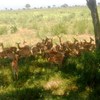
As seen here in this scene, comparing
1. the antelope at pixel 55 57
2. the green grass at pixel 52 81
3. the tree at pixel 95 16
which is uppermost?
the tree at pixel 95 16

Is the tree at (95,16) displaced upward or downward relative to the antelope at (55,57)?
upward

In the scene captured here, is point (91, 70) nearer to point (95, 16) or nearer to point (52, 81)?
point (52, 81)

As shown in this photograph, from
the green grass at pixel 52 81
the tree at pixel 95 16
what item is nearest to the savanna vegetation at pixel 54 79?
the green grass at pixel 52 81

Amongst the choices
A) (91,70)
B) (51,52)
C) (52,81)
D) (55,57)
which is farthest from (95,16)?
(52,81)

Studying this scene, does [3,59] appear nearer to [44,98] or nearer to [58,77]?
[58,77]

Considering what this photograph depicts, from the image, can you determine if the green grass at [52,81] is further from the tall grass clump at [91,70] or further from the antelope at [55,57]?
the antelope at [55,57]

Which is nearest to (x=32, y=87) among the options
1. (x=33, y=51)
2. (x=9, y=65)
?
(x=9, y=65)

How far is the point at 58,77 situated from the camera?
10.1 metres

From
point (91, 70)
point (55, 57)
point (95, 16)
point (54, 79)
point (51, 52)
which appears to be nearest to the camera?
point (91, 70)

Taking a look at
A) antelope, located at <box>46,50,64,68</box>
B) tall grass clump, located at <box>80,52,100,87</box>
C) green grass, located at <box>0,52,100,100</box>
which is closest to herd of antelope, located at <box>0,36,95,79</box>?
antelope, located at <box>46,50,64,68</box>

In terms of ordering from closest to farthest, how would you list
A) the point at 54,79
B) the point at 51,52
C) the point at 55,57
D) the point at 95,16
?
the point at 54,79 < the point at 55,57 < the point at 51,52 < the point at 95,16

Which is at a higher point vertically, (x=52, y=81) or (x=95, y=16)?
(x=95, y=16)

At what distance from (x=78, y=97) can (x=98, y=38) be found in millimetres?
3973

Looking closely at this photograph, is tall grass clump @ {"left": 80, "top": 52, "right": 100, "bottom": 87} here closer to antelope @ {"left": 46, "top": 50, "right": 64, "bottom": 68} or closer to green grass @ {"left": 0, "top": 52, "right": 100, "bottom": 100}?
green grass @ {"left": 0, "top": 52, "right": 100, "bottom": 100}
